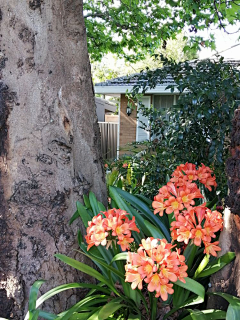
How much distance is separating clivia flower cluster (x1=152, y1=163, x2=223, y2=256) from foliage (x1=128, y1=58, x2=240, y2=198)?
1.18 feet

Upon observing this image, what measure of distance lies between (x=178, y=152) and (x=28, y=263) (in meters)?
1.71

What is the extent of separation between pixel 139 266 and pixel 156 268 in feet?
0.29

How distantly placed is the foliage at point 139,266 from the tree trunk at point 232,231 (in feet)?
0.23

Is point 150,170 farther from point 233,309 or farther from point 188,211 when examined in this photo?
point 233,309

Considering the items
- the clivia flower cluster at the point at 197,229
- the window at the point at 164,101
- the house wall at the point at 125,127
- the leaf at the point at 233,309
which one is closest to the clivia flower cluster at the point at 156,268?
the clivia flower cluster at the point at 197,229

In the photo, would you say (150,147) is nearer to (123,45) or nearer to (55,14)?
(55,14)

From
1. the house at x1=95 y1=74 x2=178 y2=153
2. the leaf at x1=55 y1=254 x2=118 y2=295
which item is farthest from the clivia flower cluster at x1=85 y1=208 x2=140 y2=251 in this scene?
the house at x1=95 y1=74 x2=178 y2=153

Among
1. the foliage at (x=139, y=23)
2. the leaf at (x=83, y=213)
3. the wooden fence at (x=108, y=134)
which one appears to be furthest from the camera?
the wooden fence at (x=108, y=134)

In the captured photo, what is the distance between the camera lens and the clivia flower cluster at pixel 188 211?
6.45 feet

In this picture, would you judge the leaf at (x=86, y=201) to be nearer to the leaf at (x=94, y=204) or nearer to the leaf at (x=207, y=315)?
the leaf at (x=94, y=204)

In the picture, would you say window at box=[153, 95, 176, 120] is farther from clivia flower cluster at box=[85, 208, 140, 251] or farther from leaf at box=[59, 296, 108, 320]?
clivia flower cluster at box=[85, 208, 140, 251]

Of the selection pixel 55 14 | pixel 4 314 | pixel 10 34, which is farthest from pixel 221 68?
pixel 4 314

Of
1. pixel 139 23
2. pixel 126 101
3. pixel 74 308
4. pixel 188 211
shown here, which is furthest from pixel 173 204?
pixel 126 101

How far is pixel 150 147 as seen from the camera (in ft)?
13.9
